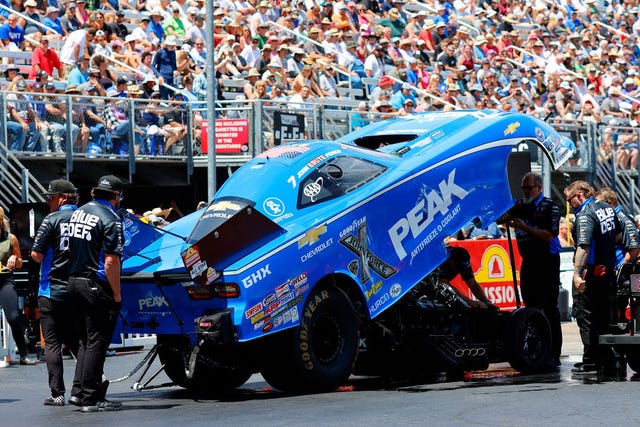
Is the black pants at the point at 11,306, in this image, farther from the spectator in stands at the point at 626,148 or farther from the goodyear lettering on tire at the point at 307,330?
the spectator in stands at the point at 626,148

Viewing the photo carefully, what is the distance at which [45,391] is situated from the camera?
1188 centimetres

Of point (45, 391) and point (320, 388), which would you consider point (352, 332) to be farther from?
point (45, 391)

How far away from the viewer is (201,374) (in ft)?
37.1

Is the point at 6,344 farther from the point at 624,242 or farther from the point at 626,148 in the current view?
the point at 626,148

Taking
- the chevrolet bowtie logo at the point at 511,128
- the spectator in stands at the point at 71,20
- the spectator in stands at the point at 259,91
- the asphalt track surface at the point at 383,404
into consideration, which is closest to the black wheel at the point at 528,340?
the asphalt track surface at the point at 383,404

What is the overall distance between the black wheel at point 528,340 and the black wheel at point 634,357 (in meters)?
0.88

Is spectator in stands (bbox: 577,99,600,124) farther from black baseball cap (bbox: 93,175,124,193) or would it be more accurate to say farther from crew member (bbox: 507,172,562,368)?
black baseball cap (bbox: 93,175,124,193)

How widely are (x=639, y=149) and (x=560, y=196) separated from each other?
210 cm

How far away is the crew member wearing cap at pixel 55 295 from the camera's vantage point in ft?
34.2

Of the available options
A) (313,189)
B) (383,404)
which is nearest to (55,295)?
(313,189)

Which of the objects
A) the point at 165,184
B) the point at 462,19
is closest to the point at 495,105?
the point at 462,19

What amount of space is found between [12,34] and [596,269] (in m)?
12.4

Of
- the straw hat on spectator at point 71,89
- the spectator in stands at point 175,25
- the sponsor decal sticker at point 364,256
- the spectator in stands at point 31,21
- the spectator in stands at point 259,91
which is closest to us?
the sponsor decal sticker at point 364,256

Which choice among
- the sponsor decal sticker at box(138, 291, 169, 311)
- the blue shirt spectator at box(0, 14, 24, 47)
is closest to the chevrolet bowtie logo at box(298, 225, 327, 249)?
the sponsor decal sticker at box(138, 291, 169, 311)
